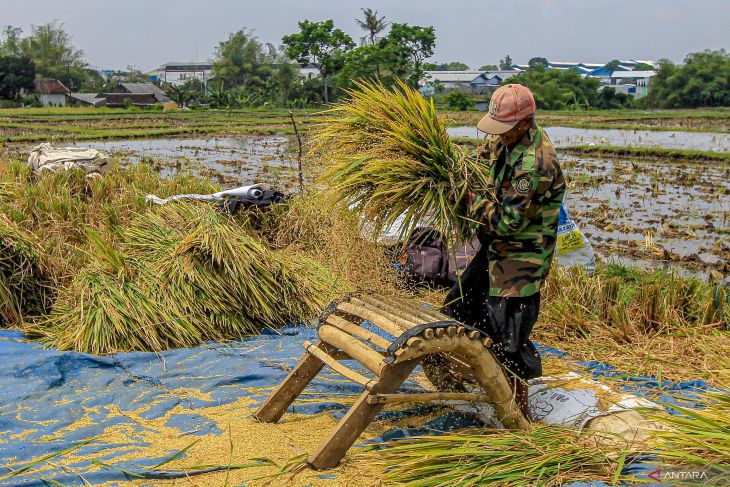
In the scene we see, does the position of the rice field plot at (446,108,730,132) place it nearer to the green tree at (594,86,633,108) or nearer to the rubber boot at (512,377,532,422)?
the green tree at (594,86,633,108)

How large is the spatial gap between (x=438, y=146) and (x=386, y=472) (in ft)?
4.11

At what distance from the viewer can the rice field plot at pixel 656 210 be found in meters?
7.83

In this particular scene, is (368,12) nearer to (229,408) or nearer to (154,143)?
(154,143)

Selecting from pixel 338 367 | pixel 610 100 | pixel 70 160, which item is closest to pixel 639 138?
pixel 70 160

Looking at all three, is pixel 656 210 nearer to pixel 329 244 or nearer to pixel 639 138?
pixel 329 244

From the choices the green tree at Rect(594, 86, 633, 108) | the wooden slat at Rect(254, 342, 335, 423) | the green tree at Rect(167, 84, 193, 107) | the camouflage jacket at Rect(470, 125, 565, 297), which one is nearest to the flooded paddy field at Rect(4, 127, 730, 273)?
the camouflage jacket at Rect(470, 125, 565, 297)

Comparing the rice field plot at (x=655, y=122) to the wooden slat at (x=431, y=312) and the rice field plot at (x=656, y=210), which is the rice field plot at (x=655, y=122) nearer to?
the rice field plot at (x=656, y=210)

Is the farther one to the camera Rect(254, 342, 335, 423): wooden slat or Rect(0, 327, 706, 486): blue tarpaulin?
Rect(254, 342, 335, 423): wooden slat

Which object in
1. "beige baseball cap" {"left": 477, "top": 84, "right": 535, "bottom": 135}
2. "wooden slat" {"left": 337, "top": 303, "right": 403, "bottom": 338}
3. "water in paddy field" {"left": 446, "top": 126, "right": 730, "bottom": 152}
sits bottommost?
"wooden slat" {"left": 337, "top": 303, "right": 403, "bottom": 338}

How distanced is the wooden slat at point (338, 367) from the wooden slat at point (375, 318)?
0.62 feet

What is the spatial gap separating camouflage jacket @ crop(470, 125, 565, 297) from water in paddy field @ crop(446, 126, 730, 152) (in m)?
14.6

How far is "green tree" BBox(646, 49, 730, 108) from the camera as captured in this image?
40.4 m

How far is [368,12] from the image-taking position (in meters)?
41.2

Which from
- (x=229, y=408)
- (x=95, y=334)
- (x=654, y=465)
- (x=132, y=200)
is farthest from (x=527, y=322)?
(x=132, y=200)
